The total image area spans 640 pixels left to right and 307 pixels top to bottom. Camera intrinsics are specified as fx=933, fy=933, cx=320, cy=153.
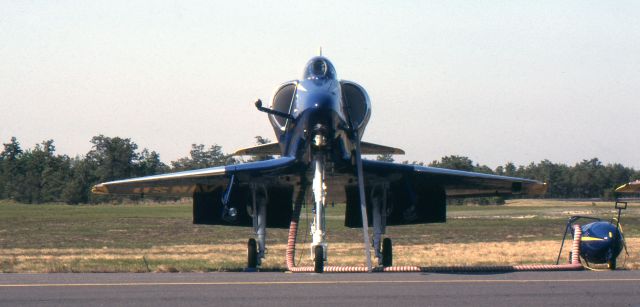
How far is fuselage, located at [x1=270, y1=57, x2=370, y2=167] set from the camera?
48.6 ft

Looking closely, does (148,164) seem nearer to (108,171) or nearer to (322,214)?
(108,171)

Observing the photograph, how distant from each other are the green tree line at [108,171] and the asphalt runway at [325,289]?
5384 centimetres

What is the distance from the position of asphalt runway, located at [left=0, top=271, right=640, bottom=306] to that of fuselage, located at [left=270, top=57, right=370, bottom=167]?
2.33m

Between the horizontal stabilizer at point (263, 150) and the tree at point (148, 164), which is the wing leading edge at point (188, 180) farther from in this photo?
the tree at point (148, 164)

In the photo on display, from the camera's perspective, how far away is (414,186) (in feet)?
60.0

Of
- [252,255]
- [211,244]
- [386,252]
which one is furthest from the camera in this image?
[211,244]

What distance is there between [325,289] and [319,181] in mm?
3650

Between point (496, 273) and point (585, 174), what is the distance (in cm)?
10011

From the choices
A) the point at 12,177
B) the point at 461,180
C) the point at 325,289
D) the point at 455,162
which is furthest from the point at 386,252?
the point at 12,177

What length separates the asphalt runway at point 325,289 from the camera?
9.95 m

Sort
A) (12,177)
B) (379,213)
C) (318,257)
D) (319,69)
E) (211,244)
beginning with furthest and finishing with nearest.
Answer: (12,177), (211,244), (379,213), (319,69), (318,257)

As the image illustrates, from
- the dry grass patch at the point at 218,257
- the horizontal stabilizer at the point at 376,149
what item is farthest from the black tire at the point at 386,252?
the horizontal stabilizer at the point at 376,149

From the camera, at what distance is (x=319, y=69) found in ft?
51.5

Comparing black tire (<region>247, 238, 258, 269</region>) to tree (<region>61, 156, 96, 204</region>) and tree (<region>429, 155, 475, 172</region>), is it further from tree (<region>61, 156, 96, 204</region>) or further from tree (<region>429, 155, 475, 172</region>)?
tree (<region>61, 156, 96, 204</region>)
